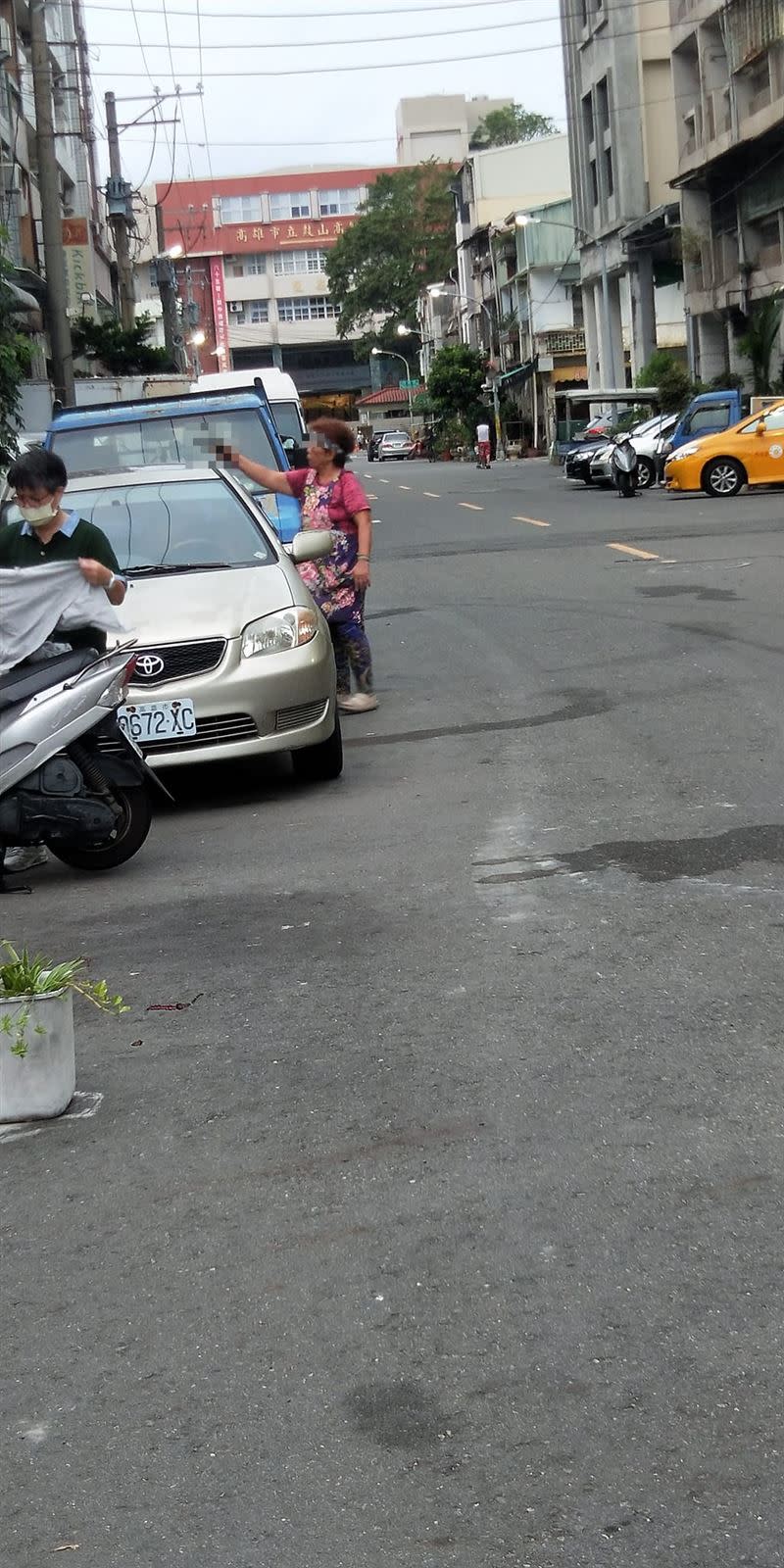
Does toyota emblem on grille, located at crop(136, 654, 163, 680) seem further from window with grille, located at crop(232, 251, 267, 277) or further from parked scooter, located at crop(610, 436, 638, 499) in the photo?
window with grille, located at crop(232, 251, 267, 277)

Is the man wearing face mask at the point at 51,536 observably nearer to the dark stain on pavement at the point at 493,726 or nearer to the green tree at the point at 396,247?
the dark stain on pavement at the point at 493,726

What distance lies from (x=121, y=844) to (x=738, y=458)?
24.5 metres

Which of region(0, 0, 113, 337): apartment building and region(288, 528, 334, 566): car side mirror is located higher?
region(0, 0, 113, 337): apartment building

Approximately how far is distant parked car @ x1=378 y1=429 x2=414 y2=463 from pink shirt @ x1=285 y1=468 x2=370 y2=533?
86218mm

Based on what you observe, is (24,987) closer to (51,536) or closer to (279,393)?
(51,536)

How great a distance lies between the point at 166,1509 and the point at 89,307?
59.5 metres

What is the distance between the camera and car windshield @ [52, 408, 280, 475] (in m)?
14.4

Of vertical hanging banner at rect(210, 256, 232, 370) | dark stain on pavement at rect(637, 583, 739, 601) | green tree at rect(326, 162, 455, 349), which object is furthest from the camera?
vertical hanging banner at rect(210, 256, 232, 370)

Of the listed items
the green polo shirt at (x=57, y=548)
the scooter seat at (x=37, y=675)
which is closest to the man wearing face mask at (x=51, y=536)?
the green polo shirt at (x=57, y=548)

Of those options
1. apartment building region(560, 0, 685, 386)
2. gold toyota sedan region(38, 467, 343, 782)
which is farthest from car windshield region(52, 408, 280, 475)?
apartment building region(560, 0, 685, 386)

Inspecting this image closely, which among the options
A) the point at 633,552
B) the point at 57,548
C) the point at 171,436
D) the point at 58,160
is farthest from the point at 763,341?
the point at 57,548

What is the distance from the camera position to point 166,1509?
2959 mm

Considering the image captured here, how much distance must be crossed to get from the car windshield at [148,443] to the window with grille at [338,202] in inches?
5539

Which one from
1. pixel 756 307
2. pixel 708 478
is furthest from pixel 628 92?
pixel 708 478
